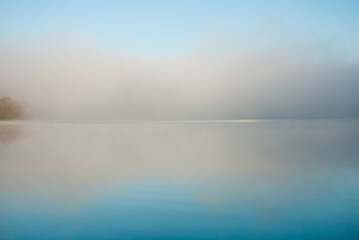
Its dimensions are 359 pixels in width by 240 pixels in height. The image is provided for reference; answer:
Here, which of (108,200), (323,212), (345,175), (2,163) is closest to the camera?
(323,212)

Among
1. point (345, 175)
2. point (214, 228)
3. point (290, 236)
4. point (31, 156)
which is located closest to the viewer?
point (290, 236)

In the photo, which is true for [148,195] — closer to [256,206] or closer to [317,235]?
[256,206]

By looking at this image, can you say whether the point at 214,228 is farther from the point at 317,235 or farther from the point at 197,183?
the point at 197,183

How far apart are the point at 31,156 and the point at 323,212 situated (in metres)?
8.68

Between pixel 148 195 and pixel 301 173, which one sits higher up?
pixel 301 173

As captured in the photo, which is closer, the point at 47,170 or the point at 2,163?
the point at 47,170

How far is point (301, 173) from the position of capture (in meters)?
6.94

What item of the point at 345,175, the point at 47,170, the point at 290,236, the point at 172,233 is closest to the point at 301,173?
the point at 345,175

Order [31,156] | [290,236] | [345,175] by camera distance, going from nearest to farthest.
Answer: [290,236] → [345,175] → [31,156]

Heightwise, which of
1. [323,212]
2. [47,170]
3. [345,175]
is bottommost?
[323,212]

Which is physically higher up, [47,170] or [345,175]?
[47,170]


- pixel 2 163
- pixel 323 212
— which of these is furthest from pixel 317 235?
pixel 2 163

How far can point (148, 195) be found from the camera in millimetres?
4961

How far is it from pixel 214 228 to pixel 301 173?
416 cm
